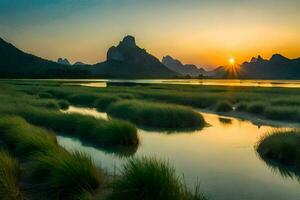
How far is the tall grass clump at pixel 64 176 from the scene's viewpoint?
36.0 feet

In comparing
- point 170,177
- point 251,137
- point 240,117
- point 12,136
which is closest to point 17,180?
point 170,177

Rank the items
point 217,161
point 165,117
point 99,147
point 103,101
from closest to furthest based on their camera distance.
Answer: point 217,161 → point 99,147 → point 165,117 → point 103,101

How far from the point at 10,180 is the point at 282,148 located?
40.0 ft

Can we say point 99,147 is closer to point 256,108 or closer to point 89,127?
point 89,127

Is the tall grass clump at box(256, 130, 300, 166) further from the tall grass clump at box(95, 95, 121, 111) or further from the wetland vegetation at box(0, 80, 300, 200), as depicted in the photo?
the tall grass clump at box(95, 95, 121, 111)

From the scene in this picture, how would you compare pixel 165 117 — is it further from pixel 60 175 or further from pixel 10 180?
pixel 10 180

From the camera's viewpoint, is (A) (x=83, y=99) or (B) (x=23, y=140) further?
(A) (x=83, y=99)

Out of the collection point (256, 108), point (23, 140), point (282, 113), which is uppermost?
point (23, 140)

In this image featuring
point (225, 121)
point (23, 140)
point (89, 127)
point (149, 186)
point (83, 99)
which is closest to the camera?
point (149, 186)

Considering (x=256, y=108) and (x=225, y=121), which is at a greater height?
(x=256, y=108)

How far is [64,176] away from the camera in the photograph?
11148 millimetres

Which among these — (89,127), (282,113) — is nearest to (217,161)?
(89,127)

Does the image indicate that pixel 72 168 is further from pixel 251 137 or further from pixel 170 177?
pixel 251 137

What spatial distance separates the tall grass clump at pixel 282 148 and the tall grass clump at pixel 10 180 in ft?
36.2
